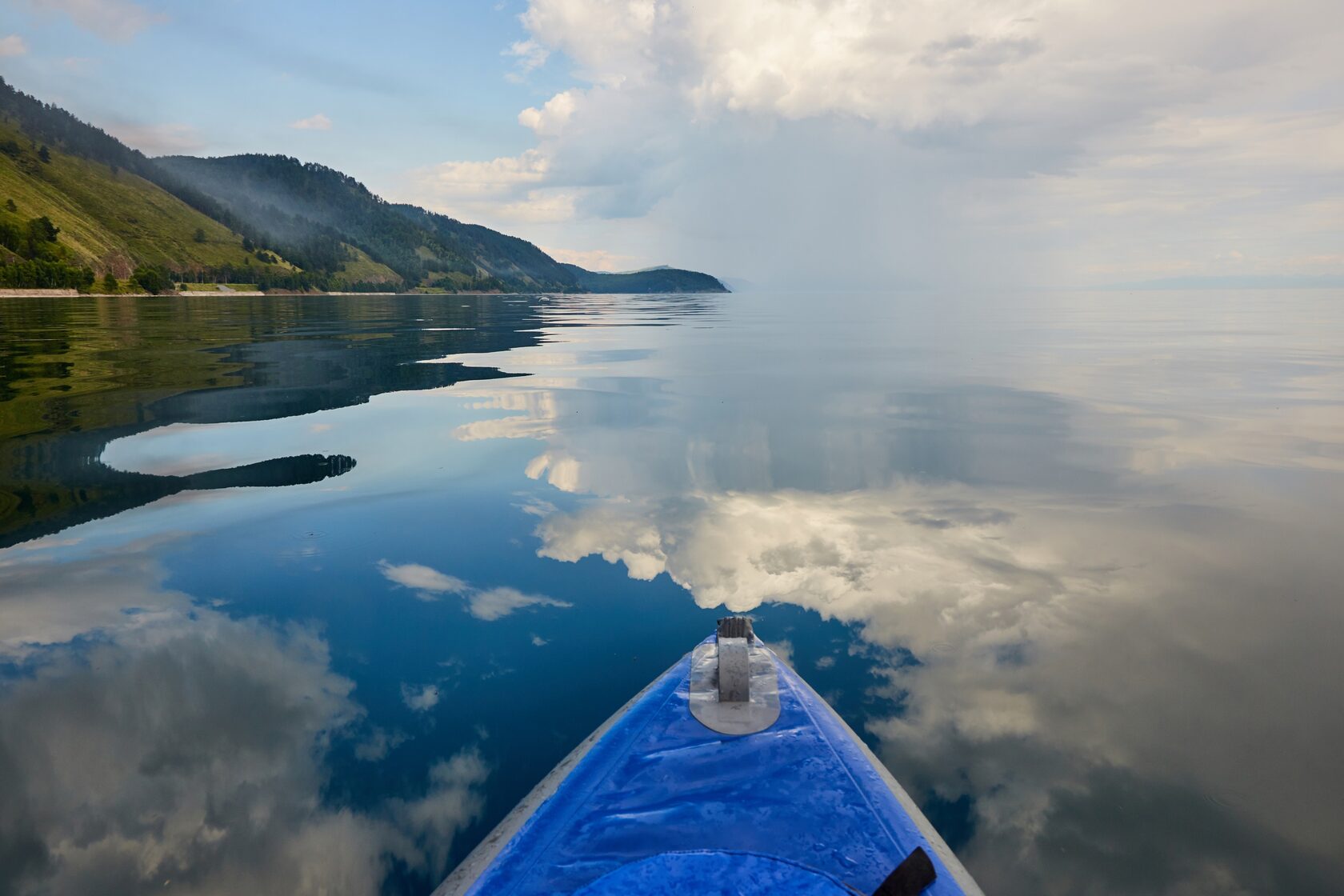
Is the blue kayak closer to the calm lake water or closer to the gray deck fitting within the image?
the gray deck fitting

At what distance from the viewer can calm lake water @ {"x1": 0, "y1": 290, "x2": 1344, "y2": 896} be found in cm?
634

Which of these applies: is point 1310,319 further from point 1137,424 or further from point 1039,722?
point 1039,722

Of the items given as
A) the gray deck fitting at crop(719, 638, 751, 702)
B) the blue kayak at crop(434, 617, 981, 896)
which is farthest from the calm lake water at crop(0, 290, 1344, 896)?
the gray deck fitting at crop(719, 638, 751, 702)

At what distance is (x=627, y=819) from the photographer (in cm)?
530

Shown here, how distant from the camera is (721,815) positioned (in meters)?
5.33

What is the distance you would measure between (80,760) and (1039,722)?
415 inches

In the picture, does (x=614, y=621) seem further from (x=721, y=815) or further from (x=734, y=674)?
(x=721, y=815)

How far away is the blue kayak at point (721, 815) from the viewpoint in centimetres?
471

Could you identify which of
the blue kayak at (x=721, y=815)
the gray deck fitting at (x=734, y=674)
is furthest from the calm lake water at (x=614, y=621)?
the gray deck fitting at (x=734, y=674)

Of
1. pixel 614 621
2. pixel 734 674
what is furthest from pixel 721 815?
pixel 614 621

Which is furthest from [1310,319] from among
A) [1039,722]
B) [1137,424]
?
[1039,722]

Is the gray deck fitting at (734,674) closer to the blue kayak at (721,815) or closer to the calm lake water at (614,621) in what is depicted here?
the blue kayak at (721,815)

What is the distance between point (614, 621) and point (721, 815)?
4.98 m

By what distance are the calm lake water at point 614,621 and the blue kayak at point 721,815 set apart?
132 cm
